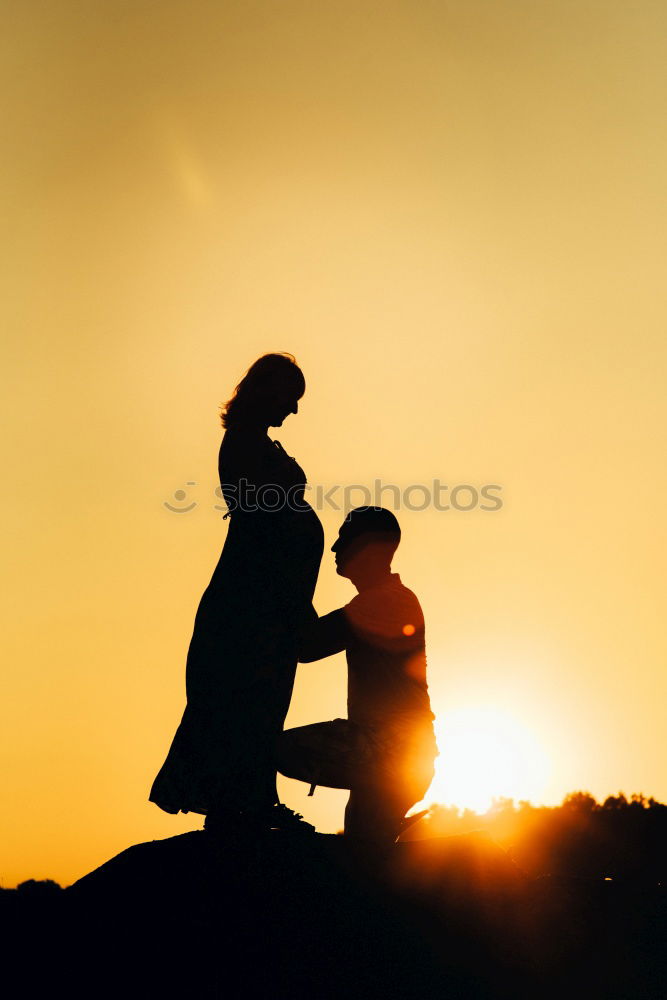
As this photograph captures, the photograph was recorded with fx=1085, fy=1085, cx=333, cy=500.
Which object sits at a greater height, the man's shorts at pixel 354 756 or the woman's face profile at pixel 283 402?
the woman's face profile at pixel 283 402

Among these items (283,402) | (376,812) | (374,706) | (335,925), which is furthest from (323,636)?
(335,925)

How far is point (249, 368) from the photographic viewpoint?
27.3 feet

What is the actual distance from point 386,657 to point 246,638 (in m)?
1.06

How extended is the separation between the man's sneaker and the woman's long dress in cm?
10

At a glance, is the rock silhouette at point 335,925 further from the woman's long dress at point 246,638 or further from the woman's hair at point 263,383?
the woman's hair at point 263,383

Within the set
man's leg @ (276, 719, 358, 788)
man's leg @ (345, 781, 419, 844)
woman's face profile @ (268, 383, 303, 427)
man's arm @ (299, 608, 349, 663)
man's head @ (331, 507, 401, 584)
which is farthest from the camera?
woman's face profile @ (268, 383, 303, 427)

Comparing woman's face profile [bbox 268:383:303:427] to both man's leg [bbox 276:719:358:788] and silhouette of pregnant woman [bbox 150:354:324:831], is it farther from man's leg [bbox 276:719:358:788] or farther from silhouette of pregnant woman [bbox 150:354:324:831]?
man's leg [bbox 276:719:358:788]

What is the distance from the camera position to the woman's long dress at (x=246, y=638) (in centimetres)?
771

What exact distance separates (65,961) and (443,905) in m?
2.47

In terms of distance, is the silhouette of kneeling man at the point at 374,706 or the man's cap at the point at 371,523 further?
the man's cap at the point at 371,523

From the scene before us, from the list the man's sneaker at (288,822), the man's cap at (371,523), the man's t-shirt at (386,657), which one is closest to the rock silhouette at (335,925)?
the man's sneaker at (288,822)

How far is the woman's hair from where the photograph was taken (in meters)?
8.16

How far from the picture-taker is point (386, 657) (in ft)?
25.3

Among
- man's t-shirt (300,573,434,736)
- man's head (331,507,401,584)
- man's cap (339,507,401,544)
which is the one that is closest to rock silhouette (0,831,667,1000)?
man's t-shirt (300,573,434,736)
